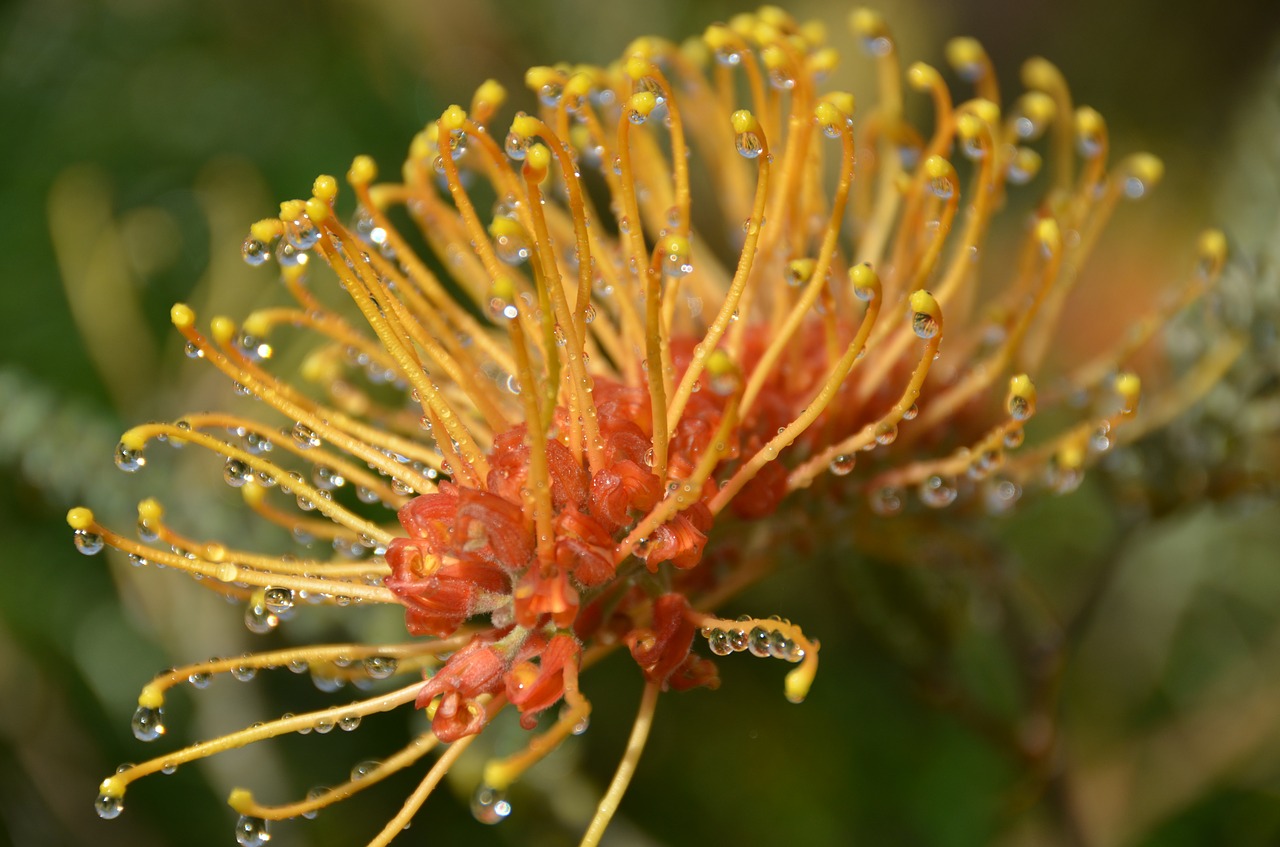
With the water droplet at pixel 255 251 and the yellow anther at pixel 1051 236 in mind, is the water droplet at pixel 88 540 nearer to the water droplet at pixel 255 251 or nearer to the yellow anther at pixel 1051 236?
the water droplet at pixel 255 251

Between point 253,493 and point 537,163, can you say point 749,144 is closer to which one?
point 537,163

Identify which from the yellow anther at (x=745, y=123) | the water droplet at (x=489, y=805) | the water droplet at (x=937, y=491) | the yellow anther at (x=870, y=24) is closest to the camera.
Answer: the water droplet at (x=489, y=805)

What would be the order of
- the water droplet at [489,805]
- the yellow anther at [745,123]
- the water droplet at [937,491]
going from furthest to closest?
the water droplet at [937,491] < the yellow anther at [745,123] < the water droplet at [489,805]

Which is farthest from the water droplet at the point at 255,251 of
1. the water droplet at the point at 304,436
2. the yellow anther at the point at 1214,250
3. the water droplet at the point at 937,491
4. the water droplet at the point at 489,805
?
the yellow anther at the point at 1214,250

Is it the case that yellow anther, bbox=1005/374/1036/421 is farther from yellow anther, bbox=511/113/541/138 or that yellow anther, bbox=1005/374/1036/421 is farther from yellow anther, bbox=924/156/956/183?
yellow anther, bbox=511/113/541/138

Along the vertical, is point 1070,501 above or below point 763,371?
below

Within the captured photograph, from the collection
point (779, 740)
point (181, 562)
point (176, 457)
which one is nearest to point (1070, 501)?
point (779, 740)

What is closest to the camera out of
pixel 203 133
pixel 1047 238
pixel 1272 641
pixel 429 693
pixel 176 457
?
pixel 429 693

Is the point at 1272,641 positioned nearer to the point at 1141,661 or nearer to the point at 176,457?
the point at 1141,661
